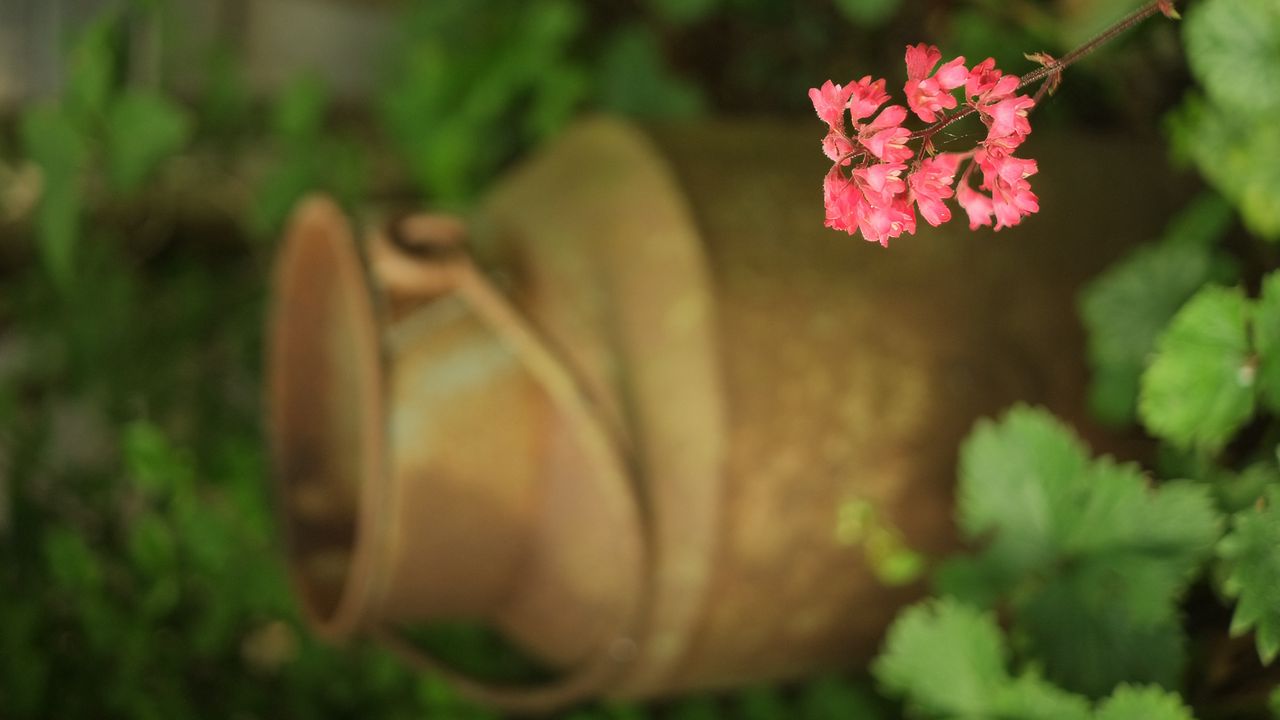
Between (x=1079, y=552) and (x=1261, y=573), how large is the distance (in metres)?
0.21

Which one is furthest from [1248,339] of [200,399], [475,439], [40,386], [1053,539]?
[40,386]

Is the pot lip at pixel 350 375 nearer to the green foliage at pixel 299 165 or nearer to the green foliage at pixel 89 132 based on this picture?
the green foliage at pixel 89 132

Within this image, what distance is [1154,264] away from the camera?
0.89 meters

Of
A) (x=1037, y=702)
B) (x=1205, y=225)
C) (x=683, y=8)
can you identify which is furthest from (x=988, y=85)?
(x=683, y=8)

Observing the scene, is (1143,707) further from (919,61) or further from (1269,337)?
(919,61)

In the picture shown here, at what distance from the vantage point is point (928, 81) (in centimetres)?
46

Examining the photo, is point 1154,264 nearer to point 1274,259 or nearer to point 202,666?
point 1274,259

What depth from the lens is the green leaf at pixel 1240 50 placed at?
692 mm

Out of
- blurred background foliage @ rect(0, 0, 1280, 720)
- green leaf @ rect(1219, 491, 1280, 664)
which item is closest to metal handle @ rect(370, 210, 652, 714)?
blurred background foliage @ rect(0, 0, 1280, 720)

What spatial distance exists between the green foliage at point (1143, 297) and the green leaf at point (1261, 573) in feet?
1.07

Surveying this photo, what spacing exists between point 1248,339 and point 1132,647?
0.22 metres

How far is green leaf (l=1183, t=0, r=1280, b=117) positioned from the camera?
0.69 meters

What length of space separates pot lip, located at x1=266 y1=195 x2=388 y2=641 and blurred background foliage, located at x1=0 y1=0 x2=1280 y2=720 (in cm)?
34

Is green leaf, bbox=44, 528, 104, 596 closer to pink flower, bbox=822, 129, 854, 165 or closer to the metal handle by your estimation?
the metal handle
